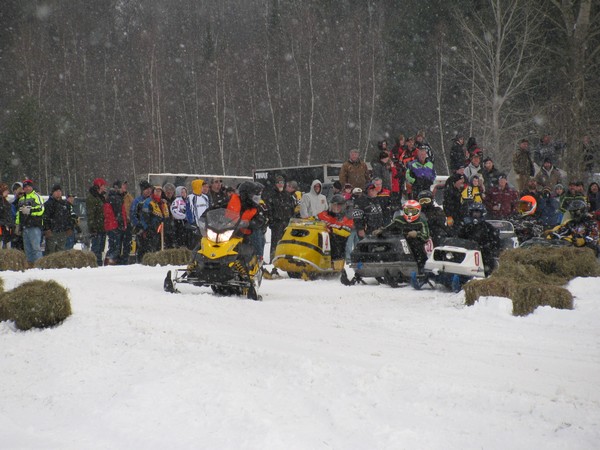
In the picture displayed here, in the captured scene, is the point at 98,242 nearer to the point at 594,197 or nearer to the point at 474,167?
the point at 474,167

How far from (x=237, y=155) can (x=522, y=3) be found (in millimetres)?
17317

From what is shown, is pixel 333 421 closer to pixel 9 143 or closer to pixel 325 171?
pixel 325 171

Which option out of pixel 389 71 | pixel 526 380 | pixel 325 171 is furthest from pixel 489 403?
pixel 389 71

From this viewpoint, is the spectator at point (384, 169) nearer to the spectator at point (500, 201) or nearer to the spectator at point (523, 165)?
the spectator at point (500, 201)

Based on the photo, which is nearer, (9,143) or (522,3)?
(522,3)

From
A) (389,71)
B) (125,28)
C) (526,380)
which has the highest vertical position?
(125,28)

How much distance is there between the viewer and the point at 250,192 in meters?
9.69

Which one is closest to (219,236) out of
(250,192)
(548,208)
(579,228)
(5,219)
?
(250,192)

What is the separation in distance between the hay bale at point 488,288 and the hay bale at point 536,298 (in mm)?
162

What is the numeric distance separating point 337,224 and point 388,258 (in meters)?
1.80

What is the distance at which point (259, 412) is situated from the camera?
4516 mm

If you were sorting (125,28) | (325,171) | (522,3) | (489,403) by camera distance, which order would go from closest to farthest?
1. (489,403)
2. (325,171)
3. (522,3)
4. (125,28)

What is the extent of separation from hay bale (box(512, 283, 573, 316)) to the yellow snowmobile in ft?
14.6

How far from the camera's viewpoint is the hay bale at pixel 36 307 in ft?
22.6
